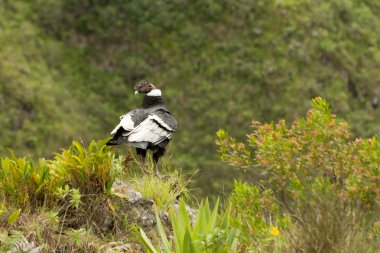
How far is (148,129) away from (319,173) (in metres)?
3.33

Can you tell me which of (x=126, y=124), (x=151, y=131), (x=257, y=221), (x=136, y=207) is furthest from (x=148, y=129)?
(x=257, y=221)

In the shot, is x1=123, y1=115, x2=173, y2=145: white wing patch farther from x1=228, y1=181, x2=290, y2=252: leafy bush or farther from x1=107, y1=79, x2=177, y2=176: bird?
x1=228, y1=181, x2=290, y2=252: leafy bush

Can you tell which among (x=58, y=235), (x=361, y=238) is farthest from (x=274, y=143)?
(x=58, y=235)

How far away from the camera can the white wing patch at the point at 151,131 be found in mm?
9469

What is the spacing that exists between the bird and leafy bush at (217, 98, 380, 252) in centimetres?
282

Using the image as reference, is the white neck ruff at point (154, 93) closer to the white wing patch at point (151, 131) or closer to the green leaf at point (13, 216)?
the white wing patch at point (151, 131)

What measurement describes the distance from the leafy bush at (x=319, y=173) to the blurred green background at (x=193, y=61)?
37.4m

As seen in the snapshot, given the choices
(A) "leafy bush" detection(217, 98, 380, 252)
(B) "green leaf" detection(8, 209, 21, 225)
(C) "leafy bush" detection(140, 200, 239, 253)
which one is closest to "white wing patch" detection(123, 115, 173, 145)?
(C) "leafy bush" detection(140, 200, 239, 253)

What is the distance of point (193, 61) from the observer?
164ft

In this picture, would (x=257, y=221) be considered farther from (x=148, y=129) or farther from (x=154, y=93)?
(x=154, y=93)

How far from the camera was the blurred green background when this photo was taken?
46344 millimetres

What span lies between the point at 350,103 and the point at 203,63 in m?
9.31

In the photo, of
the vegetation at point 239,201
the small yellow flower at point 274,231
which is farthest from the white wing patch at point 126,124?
the small yellow flower at point 274,231

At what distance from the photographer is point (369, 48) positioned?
2004 inches
